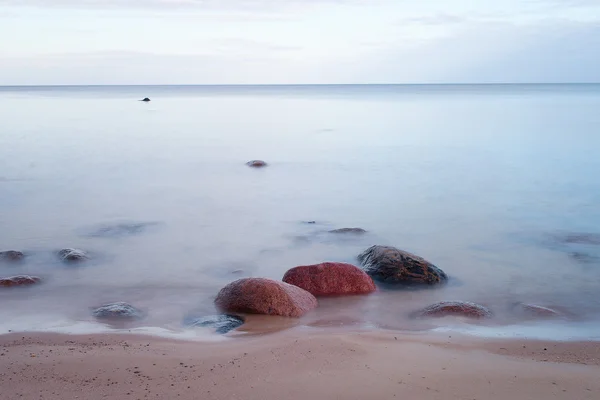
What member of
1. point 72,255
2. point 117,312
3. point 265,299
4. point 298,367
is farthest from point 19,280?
point 298,367

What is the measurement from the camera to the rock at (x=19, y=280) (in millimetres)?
8775

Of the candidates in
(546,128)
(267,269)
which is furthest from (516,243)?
(546,128)

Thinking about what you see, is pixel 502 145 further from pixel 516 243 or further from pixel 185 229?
pixel 185 229

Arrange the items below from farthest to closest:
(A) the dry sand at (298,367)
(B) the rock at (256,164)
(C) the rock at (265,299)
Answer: (B) the rock at (256,164) < (C) the rock at (265,299) < (A) the dry sand at (298,367)

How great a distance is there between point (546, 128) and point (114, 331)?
114 feet

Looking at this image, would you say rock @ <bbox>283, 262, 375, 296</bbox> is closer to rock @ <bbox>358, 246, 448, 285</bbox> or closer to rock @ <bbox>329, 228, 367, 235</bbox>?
rock @ <bbox>358, 246, 448, 285</bbox>

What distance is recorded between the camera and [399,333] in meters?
7.10

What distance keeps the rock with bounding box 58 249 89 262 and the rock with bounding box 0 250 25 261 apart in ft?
2.08

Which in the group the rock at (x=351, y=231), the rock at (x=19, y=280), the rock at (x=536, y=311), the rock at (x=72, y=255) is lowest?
the rock at (x=536, y=311)

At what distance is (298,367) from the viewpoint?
5828mm

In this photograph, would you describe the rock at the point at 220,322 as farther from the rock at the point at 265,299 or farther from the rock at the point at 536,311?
the rock at the point at 536,311

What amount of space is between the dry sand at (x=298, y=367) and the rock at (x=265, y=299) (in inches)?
24.6

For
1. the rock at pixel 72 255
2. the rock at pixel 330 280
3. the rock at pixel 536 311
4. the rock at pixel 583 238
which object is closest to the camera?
the rock at pixel 536 311

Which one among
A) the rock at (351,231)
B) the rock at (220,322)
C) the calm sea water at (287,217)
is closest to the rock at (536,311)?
the calm sea water at (287,217)
